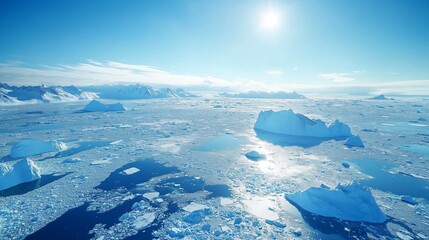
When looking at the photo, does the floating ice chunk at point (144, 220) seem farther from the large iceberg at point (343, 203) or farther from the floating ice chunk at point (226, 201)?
the large iceberg at point (343, 203)

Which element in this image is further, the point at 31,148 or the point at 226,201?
the point at 31,148

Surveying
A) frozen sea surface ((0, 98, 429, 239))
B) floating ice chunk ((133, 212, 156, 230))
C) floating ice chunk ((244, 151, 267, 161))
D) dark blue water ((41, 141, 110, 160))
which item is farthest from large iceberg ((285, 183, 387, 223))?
dark blue water ((41, 141, 110, 160))

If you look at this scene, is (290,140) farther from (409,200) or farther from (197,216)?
(197,216)

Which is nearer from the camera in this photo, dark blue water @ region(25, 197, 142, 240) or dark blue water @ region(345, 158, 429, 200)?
dark blue water @ region(25, 197, 142, 240)

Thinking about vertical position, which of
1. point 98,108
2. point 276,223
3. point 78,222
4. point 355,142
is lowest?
point 98,108

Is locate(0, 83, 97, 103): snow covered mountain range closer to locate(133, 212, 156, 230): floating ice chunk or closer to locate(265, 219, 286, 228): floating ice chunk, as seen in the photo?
locate(133, 212, 156, 230): floating ice chunk

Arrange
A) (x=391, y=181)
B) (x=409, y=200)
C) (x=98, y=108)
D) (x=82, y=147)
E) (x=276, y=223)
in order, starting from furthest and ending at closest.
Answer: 1. (x=98, y=108)
2. (x=82, y=147)
3. (x=391, y=181)
4. (x=409, y=200)
5. (x=276, y=223)

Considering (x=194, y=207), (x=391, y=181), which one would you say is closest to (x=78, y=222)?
(x=194, y=207)
